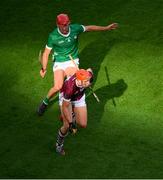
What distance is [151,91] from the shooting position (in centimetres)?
1473

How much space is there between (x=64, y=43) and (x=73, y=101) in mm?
1692

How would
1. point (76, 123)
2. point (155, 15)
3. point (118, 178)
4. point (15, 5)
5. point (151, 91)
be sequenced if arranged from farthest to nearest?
1. point (15, 5)
2. point (155, 15)
3. point (151, 91)
4. point (76, 123)
5. point (118, 178)

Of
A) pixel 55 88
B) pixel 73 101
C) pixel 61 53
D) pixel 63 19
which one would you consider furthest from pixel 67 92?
pixel 61 53

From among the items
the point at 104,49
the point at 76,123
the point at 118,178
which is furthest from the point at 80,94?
the point at 104,49

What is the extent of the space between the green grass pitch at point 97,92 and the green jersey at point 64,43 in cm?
138

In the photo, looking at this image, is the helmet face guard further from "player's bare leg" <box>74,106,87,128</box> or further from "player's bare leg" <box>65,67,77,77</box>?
"player's bare leg" <box>74,106,87,128</box>

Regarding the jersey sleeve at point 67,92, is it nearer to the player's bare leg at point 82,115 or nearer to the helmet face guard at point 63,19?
the player's bare leg at point 82,115

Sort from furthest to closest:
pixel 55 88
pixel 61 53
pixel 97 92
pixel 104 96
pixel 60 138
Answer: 1. pixel 97 92
2. pixel 104 96
3. pixel 61 53
4. pixel 55 88
5. pixel 60 138

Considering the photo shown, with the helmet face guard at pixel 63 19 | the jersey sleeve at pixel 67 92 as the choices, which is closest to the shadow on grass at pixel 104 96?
the jersey sleeve at pixel 67 92

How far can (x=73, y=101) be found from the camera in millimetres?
12594

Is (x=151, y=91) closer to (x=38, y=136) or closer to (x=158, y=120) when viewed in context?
(x=158, y=120)

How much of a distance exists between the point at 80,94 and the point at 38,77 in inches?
131

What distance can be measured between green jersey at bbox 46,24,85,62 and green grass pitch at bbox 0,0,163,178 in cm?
138

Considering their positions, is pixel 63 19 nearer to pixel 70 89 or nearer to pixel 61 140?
pixel 70 89
